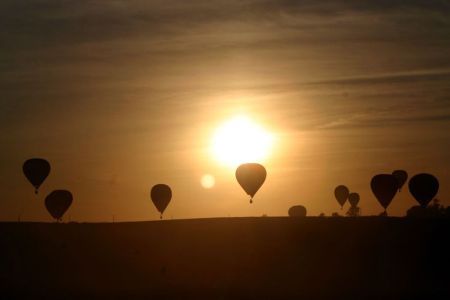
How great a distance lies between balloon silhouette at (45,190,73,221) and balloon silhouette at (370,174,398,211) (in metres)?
31.9

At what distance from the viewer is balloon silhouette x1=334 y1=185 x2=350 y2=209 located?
159250mm

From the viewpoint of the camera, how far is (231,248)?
80000mm

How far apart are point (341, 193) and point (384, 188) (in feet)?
131

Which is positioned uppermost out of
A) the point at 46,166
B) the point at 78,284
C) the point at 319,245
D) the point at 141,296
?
the point at 46,166

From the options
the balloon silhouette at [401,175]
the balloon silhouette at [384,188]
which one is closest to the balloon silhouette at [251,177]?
the balloon silhouette at [384,188]

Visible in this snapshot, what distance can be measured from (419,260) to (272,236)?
11290 millimetres

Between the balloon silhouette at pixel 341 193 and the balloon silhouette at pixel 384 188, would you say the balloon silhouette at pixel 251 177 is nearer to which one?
the balloon silhouette at pixel 384 188

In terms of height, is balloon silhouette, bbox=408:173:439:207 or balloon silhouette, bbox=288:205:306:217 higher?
balloon silhouette, bbox=288:205:306:217

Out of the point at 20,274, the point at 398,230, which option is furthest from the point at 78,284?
the point at 398,230

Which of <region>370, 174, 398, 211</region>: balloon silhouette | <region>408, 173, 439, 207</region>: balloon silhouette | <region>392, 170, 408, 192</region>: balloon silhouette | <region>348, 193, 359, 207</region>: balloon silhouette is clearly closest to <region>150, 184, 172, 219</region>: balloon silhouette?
<region>370, 174, 398, 211</region>: balloon silhouette

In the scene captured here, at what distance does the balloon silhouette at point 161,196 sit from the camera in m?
119

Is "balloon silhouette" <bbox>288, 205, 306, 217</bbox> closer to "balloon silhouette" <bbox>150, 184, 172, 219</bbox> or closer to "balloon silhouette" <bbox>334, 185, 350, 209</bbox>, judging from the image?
"balloon silhouette" <bbox>334, 185, 350, 209</bbox>

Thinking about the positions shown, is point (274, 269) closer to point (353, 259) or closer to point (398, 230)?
point (353, 259)

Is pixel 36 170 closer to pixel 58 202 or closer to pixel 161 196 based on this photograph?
pixel 58 202
